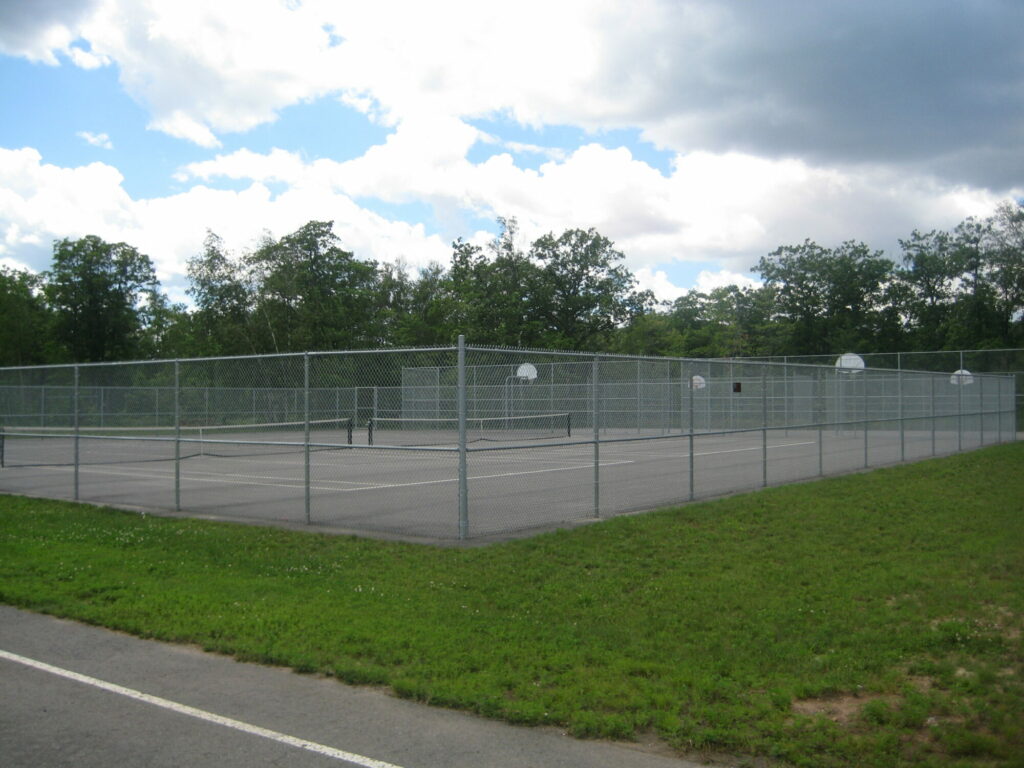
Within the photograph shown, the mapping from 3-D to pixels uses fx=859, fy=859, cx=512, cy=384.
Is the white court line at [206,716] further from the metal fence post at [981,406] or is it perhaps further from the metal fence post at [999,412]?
the metal fence post at [999,412]

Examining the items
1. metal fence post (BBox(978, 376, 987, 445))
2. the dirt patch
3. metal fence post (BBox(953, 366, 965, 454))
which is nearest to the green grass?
the dirt patch

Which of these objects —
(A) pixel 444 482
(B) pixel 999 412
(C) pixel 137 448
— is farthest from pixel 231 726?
(B) pixel 999 412

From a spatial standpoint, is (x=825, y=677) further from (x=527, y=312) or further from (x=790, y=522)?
(x=527, y=312)

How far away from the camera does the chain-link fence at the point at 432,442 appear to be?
494 inches

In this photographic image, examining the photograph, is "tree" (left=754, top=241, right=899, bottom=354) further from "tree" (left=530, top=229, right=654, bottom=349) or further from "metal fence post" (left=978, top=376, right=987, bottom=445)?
"metal fence post" (left=978, top=376, right=987, bottom=445)

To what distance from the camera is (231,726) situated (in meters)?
5.04

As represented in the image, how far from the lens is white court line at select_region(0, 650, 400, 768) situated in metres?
4.57

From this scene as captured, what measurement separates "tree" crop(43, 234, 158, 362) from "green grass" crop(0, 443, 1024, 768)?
55.9 meters

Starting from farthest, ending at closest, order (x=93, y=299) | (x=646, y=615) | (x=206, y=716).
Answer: (x=93, y=299) < (x=646, y=615) < (x=206, y=716)

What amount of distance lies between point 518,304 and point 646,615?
4882 centimetres

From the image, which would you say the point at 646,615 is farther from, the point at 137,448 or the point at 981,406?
the point at 981,406

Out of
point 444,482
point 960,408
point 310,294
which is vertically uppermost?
point 310,294

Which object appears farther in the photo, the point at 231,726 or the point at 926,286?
the point at 926,286

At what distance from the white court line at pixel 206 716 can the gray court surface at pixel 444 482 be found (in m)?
4.77
